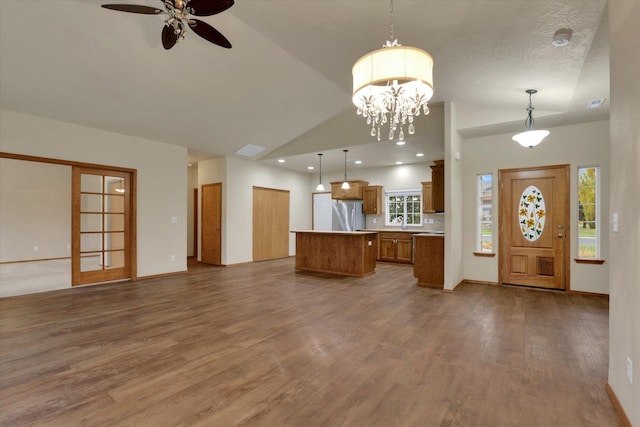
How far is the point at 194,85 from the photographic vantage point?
456 cm

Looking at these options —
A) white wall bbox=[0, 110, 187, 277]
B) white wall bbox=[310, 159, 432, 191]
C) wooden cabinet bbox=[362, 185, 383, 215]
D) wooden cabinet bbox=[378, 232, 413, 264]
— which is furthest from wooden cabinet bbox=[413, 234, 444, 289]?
white wall bbox=[0, 110, 187, 277]

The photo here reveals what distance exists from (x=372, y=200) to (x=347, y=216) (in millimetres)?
867

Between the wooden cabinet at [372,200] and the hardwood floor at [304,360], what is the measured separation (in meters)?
4.35

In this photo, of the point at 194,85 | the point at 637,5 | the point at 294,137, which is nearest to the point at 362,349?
the point at 637,5

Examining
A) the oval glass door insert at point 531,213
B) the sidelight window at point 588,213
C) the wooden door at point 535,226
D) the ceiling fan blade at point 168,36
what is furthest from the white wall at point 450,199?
the ceiling fan blade at point 168,36

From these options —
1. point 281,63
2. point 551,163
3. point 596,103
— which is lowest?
point 551,163

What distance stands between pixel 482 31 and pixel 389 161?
5.30 metres

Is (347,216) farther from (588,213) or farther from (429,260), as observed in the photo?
(588,213)

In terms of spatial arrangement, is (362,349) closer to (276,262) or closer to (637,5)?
(637,5)

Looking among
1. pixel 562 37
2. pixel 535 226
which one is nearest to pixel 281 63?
pixel 562 37

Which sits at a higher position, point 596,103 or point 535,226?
point 596,103

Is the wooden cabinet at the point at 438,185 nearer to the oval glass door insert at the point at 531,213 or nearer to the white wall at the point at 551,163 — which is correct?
the white wall at the point at 551,163

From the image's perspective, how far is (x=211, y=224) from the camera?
7.81 m

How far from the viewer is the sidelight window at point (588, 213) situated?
4.68 metres
